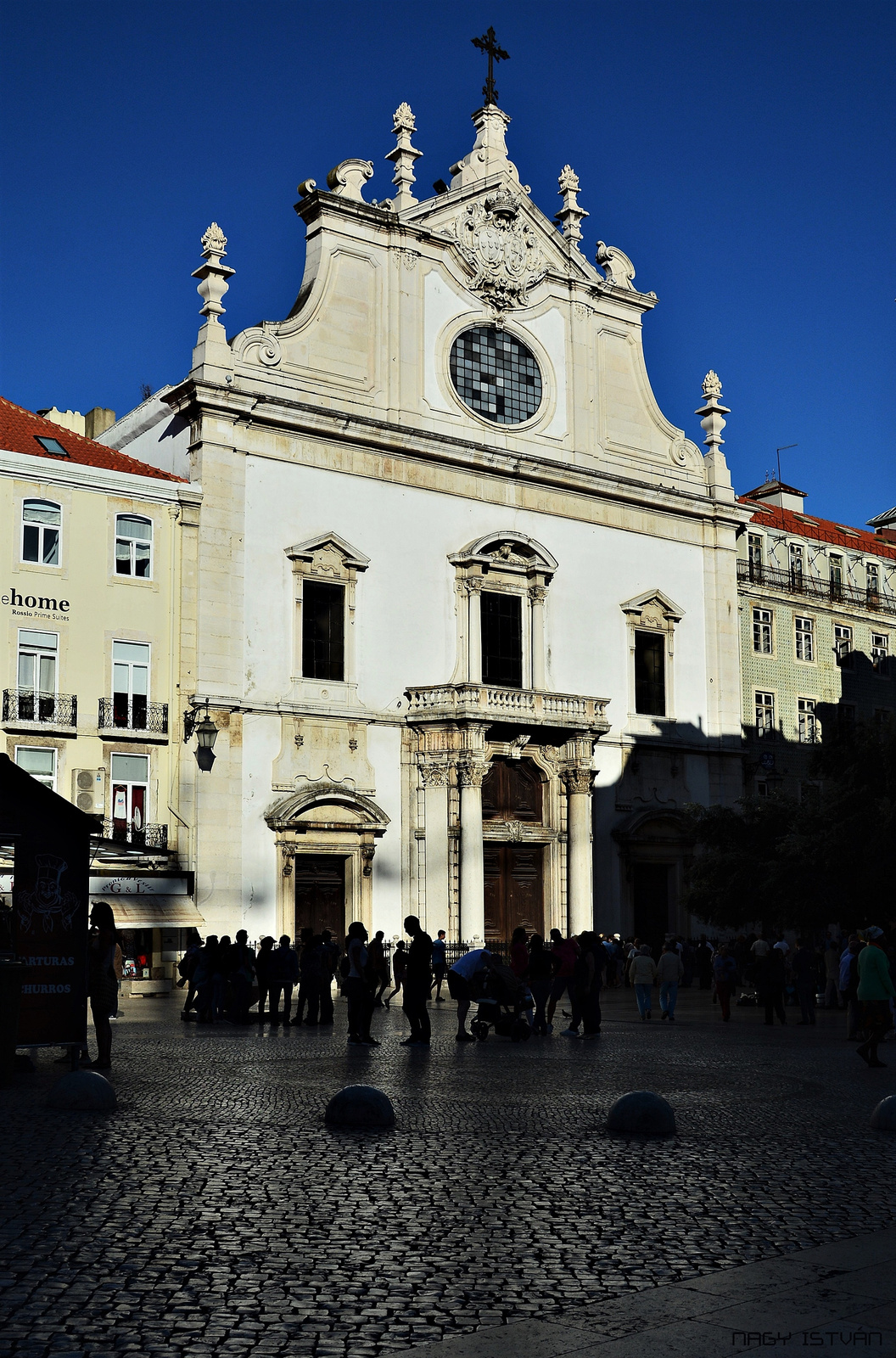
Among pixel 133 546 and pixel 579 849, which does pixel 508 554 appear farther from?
pixel 133 546

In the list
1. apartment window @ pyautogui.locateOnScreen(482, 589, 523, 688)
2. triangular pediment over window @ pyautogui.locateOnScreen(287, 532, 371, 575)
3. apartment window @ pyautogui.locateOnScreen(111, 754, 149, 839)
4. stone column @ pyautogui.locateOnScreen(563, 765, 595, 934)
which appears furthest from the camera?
apartment window @ pyautogui.locateOnScreen(482, 589, 523, 688)

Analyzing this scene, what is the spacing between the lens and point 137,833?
34469mm

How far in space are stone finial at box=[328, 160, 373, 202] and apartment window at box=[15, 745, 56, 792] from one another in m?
18.1

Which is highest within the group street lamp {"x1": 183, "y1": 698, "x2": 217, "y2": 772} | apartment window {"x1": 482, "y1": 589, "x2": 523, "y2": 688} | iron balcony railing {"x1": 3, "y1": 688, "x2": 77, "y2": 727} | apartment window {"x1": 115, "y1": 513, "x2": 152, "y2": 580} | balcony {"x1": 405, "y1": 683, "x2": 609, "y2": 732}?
apartment window {"x1": 115, "y1": 513, "x2": 152, "y2": 580}

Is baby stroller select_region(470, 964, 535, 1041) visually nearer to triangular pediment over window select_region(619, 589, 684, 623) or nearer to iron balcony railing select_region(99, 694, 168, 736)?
iron balcony railing select_region(99, 694, 168, 736)

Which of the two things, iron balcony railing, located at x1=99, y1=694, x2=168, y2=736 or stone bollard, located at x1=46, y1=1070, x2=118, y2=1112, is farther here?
iron balcony railing, located at x1=99, y1=694, x2=168, y2=736

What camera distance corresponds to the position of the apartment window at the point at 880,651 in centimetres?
5562

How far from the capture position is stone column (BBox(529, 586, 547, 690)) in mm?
41969

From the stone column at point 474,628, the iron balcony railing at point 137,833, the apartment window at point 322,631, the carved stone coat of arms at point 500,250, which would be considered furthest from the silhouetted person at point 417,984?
the carved stone coat of arms at point 500,250

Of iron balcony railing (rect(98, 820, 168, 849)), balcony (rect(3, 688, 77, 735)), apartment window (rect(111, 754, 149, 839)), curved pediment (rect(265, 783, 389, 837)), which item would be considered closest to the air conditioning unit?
apartment window (rect(111, 754, 149, 839))

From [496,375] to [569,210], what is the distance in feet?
23.8

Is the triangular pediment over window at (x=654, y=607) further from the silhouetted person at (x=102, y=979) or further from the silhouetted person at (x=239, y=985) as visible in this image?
the silhouetted person at (x=102, y=979)

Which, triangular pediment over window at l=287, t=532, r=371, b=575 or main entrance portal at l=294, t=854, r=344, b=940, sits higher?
triangular pediment over window at l=287, t=532, r=371, b=575

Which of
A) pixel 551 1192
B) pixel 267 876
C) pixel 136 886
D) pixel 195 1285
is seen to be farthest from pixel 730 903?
pixel 195 1285
